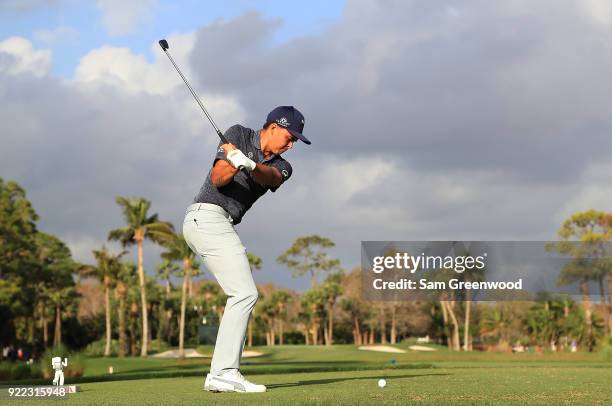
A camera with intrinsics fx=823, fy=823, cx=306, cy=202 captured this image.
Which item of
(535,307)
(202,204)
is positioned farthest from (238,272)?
(535,307)

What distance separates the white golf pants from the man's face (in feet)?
2.65

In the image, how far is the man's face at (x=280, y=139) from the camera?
7.99m

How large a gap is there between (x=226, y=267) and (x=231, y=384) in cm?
110

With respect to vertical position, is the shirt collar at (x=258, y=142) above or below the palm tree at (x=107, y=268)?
below

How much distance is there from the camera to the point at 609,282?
80750 millimetres

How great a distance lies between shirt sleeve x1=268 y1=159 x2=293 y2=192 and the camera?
26.2 ft

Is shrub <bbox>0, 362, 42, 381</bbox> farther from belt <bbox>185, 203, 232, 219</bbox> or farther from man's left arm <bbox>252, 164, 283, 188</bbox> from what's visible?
man's left arm <bbox>252, 164, 283, 188</bbox>

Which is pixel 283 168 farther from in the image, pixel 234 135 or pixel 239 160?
pixel 239 160

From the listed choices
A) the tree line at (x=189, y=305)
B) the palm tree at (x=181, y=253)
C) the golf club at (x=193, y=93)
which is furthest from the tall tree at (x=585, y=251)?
the golf club at (x=193, y=93)

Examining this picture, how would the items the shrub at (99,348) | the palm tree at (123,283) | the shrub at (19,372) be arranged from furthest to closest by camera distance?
the shrub at (99,348) → the palm tree at (123,283) → the shrub at (19,372)

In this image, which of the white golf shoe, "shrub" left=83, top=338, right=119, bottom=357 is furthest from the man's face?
"shrub" left=83, top=338, right=119, bottom=357

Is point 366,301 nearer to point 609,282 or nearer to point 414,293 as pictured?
point 414,293

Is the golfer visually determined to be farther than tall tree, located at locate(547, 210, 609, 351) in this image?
No

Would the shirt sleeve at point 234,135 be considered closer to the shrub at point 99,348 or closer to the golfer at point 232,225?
the golfer at point 232,225
